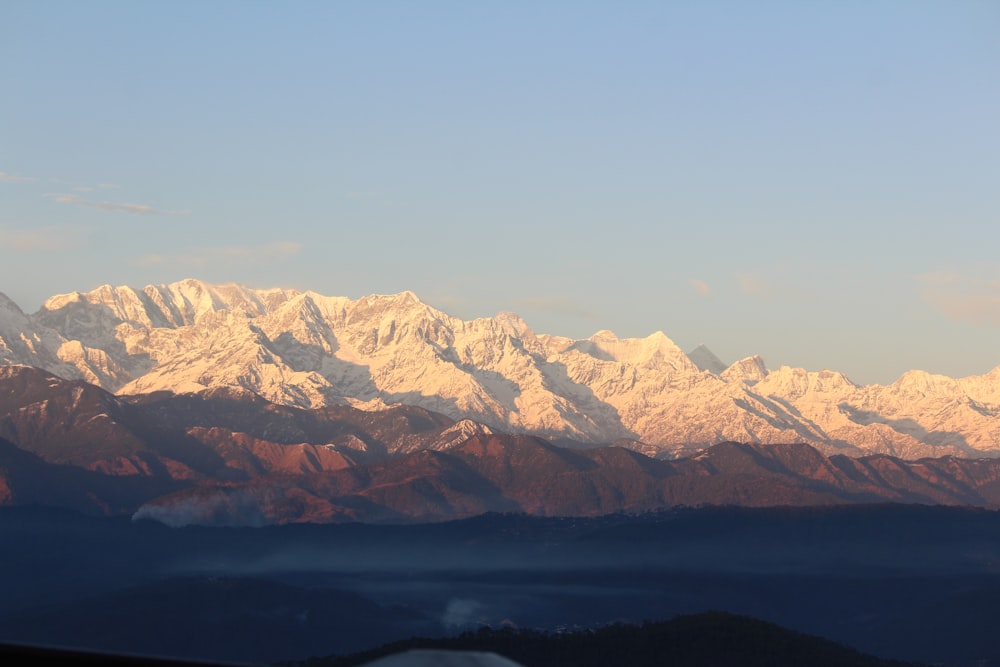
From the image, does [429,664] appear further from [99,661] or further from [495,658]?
[99,661]

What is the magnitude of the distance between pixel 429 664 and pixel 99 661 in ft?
16.0

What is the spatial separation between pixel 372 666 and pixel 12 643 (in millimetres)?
5529

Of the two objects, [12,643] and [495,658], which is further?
[495,658]

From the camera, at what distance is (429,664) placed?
18.6m

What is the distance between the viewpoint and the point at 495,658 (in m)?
18.4

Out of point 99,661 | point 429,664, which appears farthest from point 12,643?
point 429,664

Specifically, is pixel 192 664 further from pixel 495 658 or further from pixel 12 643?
pixel 495 658

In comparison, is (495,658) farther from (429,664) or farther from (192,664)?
(192,664)

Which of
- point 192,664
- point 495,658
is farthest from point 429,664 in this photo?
point 192,664

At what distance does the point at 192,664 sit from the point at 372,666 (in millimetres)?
4522

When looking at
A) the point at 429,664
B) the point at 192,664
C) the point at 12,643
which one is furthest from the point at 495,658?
the point at 12,643

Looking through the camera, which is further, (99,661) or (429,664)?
(429,664)

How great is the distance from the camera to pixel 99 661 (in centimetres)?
1485

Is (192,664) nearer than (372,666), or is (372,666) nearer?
(192,664)
